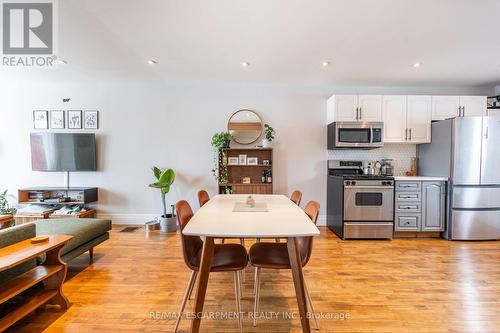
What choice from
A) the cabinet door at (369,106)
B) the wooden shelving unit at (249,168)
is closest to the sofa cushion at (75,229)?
the wooden shelving unit at (249,168)

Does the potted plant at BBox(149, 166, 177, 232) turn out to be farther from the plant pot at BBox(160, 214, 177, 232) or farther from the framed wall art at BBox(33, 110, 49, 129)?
the framed wall art at BBox(33, 110, 49, 129)

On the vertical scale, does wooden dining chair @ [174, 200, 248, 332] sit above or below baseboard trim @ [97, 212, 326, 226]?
above

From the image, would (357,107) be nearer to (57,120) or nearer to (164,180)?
(164,180)

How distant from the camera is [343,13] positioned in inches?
86.7

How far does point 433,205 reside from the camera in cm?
375

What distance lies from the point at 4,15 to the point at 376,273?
4686 millimetres

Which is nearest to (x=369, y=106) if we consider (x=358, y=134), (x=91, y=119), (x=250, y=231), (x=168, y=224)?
(x=358, y=134)

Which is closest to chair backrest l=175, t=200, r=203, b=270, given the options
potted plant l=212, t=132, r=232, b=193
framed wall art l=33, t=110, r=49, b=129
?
potted plant l=212, t=132, r=232, b=193

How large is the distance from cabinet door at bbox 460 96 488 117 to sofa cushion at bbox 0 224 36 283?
19.8 ft

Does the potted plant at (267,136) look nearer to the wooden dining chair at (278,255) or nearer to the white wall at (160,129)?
Answer: the white wall at (160,129)

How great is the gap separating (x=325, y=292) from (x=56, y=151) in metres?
4.93

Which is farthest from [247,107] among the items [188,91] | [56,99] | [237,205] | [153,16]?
[56,99]

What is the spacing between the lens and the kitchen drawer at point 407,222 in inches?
148

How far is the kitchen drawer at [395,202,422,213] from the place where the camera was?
12.3ft
